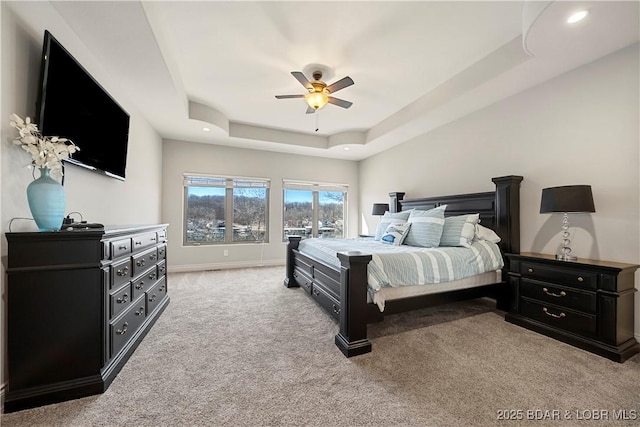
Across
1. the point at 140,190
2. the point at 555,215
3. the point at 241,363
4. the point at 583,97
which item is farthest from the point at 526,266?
the point at 140,190

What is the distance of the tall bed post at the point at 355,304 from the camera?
2016 mm

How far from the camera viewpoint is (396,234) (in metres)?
3.42

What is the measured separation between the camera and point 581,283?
2164mm

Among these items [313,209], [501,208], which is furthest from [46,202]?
[313,209]

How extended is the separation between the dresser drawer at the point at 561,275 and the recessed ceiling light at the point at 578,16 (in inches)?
79.0

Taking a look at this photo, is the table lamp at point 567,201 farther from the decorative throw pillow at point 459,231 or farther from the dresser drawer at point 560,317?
the decorative throw pillow at point 459,231

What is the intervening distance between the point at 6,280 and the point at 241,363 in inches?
58.8

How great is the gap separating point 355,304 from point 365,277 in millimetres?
231

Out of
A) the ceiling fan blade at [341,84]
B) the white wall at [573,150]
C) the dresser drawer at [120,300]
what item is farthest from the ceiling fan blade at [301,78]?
the white wall at [573,150]

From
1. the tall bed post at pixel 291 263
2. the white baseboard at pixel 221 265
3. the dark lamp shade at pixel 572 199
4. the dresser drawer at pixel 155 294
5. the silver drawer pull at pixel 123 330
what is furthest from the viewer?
the white baseboard at pixel 221 265

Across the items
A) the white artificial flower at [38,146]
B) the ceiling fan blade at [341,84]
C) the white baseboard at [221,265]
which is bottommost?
the white baseboard at [221,265]

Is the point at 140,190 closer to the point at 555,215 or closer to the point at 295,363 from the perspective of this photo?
the point at 295,363

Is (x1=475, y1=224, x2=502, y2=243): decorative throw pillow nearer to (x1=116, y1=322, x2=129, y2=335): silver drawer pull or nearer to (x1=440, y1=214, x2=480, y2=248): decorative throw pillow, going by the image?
(x1=440, y1=214, x2=480, y2=248): decorative throw pillow

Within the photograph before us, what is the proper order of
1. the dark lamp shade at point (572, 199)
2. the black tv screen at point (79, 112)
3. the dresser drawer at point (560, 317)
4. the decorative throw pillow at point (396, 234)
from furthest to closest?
the decorative throw pillow at point (396, 234) → the dark lamp shade at point (572, 199) → the dresser drawer at point (560, 317) → the black tv screen at point (79, 112)
